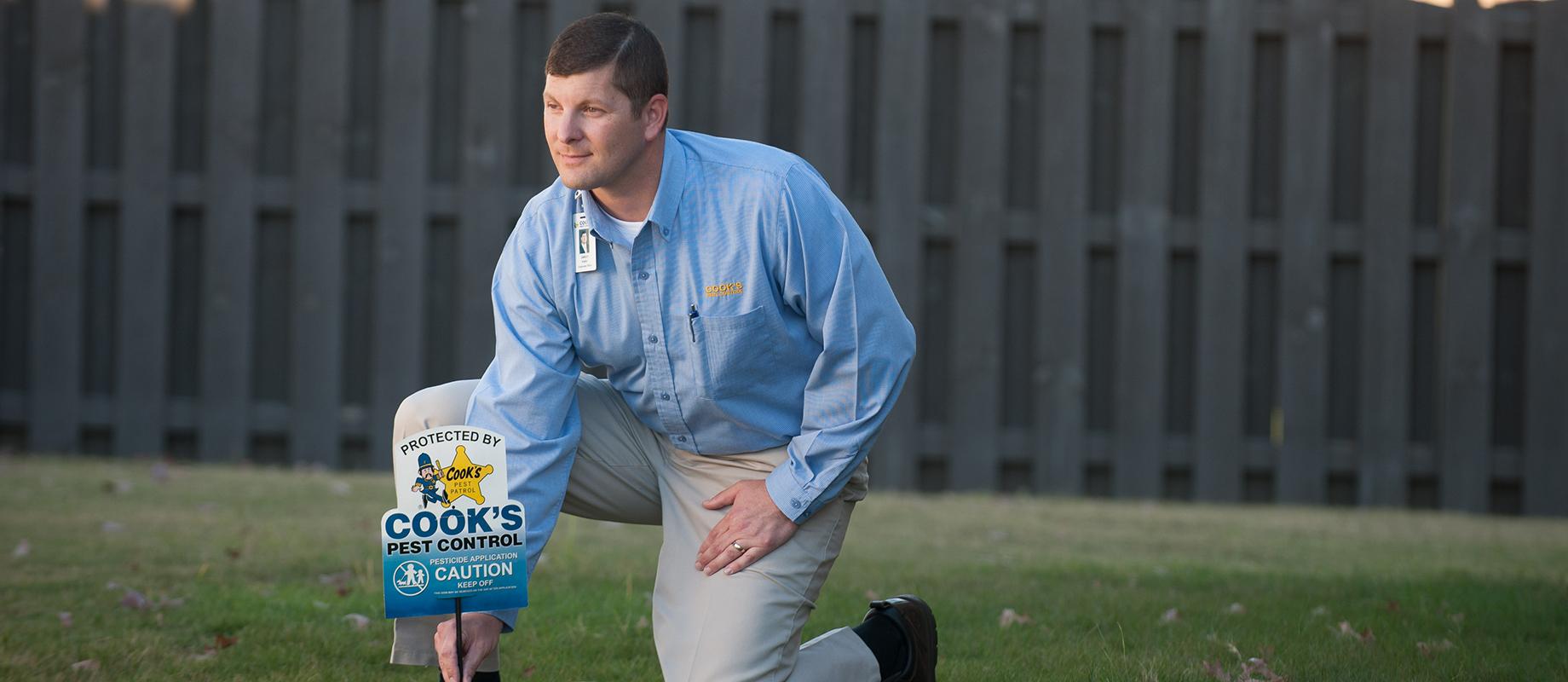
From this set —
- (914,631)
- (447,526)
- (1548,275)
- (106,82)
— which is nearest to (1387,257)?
(1548,275)

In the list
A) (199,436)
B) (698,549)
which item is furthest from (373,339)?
(698,549)

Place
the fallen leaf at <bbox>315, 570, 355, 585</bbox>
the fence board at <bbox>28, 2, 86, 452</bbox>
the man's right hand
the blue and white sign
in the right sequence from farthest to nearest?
1. the fence board at <bbox>28, 2, 86, 452</bbox>
2. the fallen leaf at <bbox>315, 570, 355, 585</bbox>
3. the man's right hand
4. the blue and white sign

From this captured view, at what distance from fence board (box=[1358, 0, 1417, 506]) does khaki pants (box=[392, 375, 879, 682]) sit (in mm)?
4996

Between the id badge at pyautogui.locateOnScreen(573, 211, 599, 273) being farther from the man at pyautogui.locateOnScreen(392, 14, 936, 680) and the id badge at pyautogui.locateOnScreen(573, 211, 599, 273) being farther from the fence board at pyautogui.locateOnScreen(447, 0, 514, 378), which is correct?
the fence board at pyautogui.locateOnScreen(447, 0, 514, 378)

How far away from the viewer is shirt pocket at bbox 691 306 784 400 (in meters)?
3.02

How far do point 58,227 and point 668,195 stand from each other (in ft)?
17.1

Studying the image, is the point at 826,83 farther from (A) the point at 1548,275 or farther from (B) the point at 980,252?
(A) the point at 1548,275

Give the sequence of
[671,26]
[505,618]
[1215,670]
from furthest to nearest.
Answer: [671,26] < [1215,670] < [505,618]

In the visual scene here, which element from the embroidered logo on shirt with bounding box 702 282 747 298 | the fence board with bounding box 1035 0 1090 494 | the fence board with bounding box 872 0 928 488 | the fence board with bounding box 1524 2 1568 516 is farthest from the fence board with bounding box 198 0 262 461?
the fence board with bounding box 1524 2 1568 516

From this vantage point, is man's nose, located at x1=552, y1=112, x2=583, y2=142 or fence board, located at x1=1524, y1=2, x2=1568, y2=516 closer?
man's nose, located at x1=552, y1=112, x2=583, y2=142

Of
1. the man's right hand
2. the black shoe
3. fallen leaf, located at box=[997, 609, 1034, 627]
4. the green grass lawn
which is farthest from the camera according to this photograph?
fallen leaf, located at box=[997, 609, 1034, 627]

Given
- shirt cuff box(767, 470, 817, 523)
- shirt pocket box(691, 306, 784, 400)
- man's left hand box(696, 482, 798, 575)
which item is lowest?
man's left hand box(696, 482, 798, 575)

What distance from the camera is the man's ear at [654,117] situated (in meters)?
3.01

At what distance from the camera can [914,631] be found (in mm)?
3205
